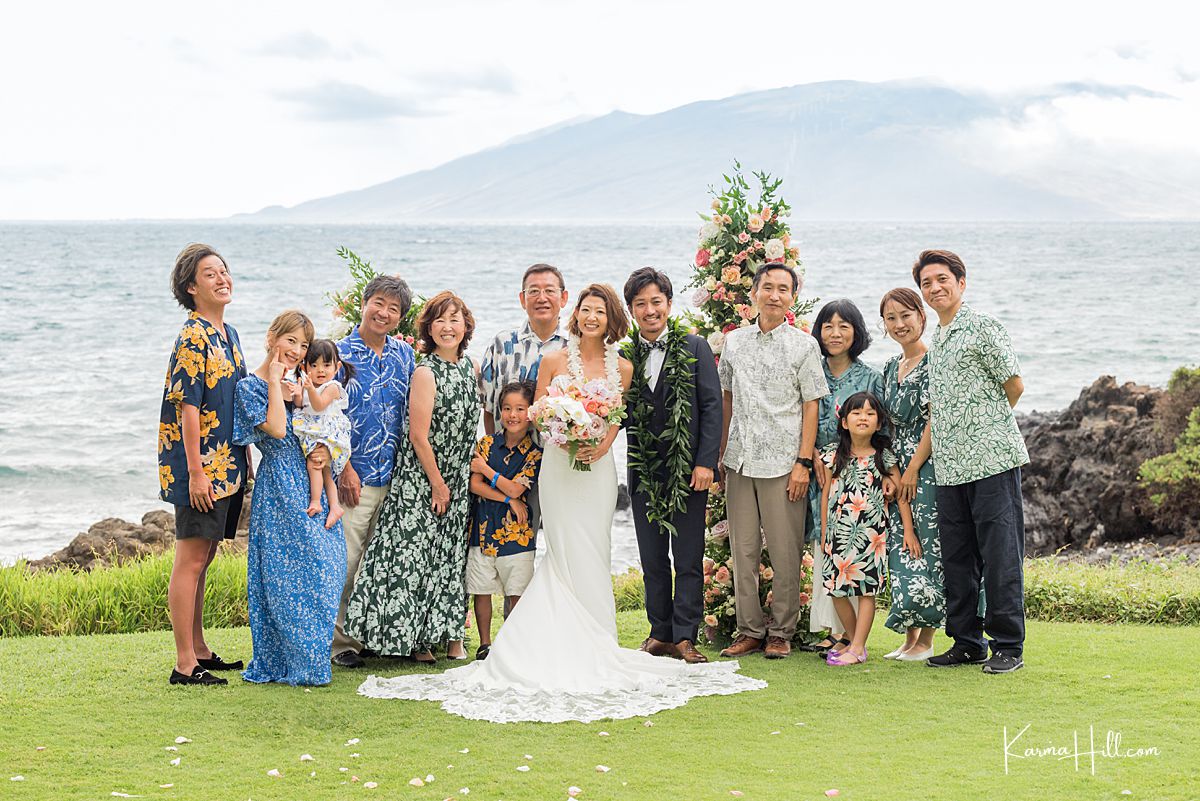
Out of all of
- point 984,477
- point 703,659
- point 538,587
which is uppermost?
point 984,477

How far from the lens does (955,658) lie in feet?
23.7

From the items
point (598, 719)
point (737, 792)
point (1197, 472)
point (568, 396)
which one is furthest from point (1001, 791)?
point (1197, 472)

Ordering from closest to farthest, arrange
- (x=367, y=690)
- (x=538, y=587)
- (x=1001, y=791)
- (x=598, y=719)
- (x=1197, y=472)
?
(x=1001, y=791)
(x=598, y=719)
(x=367, y=690)
(x=538, y=587)
(x=1197, y=472)

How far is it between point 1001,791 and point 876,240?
9664 cm

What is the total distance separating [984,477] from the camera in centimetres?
694

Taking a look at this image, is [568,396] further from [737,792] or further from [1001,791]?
[1001,791]

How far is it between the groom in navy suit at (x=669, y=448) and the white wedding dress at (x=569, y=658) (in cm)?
25

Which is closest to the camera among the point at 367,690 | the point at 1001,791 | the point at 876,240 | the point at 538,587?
the point at 1001,791

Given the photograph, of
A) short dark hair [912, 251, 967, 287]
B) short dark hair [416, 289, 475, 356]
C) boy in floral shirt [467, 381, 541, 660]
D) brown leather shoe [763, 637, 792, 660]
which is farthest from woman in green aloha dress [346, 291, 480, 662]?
short dark hair [912, 251, 967, 287]

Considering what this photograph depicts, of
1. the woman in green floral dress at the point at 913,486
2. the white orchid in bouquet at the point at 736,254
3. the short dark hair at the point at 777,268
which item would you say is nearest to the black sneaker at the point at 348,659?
the white orchid in bouquet at the point at 736,254

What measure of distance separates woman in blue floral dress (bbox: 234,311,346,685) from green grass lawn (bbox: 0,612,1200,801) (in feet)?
0.88

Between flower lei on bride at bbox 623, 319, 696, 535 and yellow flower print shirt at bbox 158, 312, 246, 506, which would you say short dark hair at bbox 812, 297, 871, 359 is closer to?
flower lei on bride at bbox 623, 319, 696, 535

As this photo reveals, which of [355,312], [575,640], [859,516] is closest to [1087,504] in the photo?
[859,516]

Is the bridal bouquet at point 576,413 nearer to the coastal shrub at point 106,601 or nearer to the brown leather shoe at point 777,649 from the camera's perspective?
the brown leather shoe at point 777,649
